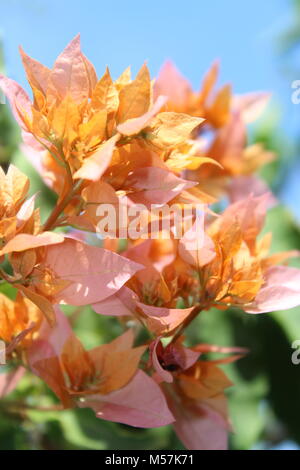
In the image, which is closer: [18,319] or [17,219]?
[17,219]

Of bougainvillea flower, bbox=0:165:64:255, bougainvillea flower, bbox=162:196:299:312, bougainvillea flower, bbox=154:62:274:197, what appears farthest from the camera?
bougainvillea flower, bbox=154:62:274:197

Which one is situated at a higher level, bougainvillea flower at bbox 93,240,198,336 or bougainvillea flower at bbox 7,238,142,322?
bougainvillea flower at bbox 7,238,142,322

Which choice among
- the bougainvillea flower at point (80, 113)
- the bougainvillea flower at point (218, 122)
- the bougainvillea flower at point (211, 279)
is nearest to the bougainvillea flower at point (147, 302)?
the bougainvillea flower at point (211, 279)

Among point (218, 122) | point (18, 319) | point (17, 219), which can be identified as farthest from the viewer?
Result: point (218, 122)

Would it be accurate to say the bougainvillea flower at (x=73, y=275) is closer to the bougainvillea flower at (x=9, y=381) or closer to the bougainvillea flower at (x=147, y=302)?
the bougainvillea flower at (x=147, y=302)

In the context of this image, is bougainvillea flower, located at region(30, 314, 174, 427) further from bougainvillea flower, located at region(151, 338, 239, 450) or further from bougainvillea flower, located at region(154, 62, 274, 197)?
bougainvillea flower, located at region(154, 62, 274, 197)

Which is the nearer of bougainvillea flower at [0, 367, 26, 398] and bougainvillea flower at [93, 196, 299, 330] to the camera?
bougainvillea flower at [93, 196, 299, 330]

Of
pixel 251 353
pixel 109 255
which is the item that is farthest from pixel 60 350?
pixel 251 353

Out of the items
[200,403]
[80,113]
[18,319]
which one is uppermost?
[80,113]

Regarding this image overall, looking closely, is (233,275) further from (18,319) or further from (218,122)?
(218,122)

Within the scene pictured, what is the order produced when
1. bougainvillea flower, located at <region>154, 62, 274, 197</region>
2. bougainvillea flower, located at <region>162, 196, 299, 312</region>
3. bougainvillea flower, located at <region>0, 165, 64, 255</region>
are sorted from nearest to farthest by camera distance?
bougainvillea flower, located at <region>0, 165, 64, 255</region>, bougainvillea flower, located at <region>162, 196, 299, 312</region>, bougainvillea flower, located at <region>154, 62, 274, 197</region>

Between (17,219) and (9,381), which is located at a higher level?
(17,219)

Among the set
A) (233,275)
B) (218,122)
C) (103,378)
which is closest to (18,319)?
(103,378)

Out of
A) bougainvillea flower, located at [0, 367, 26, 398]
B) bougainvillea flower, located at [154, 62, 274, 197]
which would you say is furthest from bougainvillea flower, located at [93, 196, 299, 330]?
bougainvillea flower, located at [154, 62, 274, 197]
